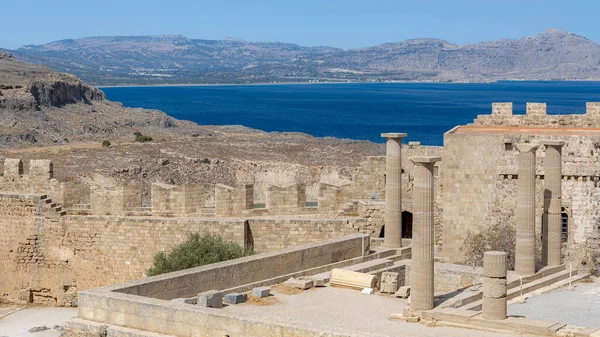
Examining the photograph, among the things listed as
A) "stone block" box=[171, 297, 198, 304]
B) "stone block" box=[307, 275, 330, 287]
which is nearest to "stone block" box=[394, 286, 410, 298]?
"stone block" box=[307, 275, 330, 287]

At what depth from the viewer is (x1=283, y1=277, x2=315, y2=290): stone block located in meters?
18.0

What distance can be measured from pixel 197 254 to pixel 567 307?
797 cm

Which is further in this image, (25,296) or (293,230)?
(25,296)

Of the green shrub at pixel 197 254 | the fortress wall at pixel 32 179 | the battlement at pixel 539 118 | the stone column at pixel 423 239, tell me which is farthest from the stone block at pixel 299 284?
the fortress wall at pixel 32 179

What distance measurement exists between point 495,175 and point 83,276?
361 inches

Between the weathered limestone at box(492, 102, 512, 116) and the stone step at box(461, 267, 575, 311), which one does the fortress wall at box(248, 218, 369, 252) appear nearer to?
the weathered limestone at box(492, 102, 512, 116)

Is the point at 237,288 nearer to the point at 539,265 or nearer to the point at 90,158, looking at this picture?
the point at 539,265

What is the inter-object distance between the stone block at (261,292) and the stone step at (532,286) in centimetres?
297

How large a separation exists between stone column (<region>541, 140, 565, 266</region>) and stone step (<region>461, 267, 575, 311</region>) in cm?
39

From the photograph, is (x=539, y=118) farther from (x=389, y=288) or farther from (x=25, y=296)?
(x=25, y=296)

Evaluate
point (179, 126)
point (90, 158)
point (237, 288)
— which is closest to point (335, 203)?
point (237, 288)

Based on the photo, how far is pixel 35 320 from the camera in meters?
23.4

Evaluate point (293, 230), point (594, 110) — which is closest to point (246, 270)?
point (293, 230)

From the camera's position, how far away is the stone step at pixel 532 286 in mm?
16934
